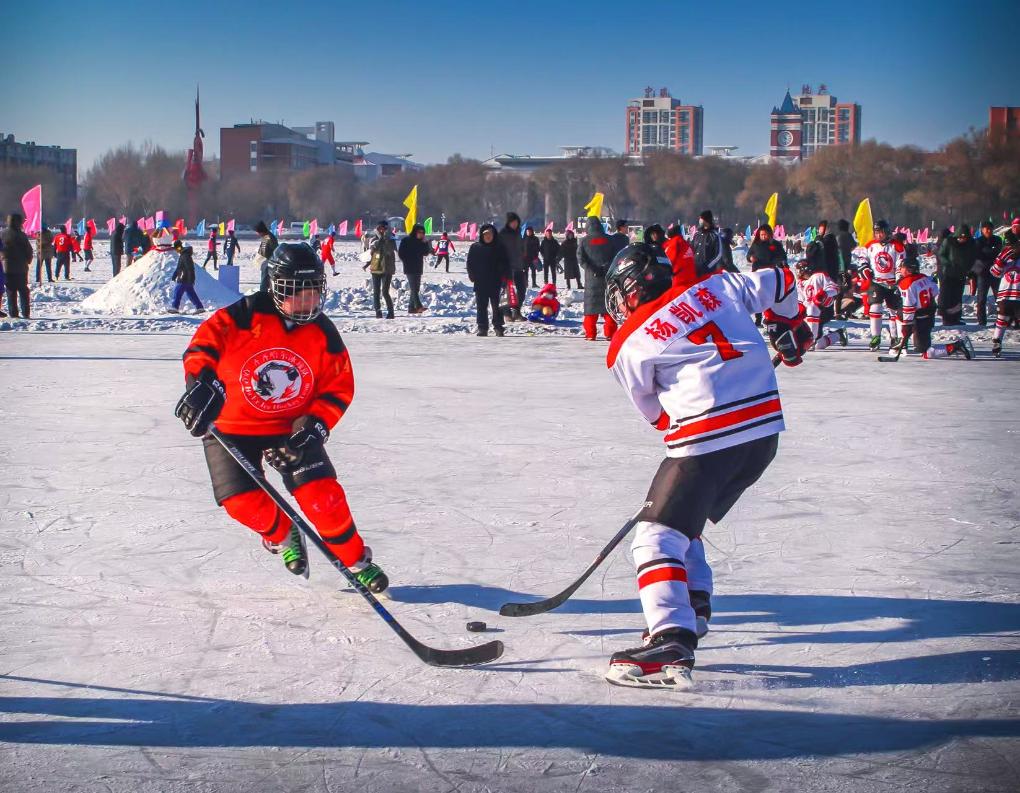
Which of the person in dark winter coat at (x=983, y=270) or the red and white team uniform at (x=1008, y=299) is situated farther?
the person in dark winter coat at (x=983, y=270)

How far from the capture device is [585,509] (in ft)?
15.9

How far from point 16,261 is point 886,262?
405 inches

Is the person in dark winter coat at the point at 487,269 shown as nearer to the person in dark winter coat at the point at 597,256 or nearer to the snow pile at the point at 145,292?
the person in dark winter coat at the point at 597,256

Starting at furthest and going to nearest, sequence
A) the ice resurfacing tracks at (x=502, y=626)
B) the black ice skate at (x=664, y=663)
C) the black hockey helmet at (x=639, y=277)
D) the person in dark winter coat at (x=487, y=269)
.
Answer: the person in dark winter coat at (x=487, y=269) < the black hockey helmet at (x=639, y=277) < the black ice skate at (x=664, y=663) < the ice resurfacing tracks at (x=502, y=626)

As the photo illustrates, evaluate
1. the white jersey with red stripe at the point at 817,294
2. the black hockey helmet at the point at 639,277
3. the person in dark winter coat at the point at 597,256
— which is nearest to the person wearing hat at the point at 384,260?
the person in dark winter coat at the point at 597,256

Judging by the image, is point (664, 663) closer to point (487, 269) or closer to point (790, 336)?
point (790, 336)

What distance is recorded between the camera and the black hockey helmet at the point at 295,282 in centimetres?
355

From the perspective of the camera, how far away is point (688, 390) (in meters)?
3.04

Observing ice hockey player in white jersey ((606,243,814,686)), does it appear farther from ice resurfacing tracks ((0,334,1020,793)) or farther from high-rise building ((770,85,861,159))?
high-rise building ((770,85,861,159))

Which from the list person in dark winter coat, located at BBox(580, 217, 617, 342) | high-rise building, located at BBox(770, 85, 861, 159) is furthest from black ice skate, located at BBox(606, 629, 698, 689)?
high-rise building, located at BBox(770, 85, 861, 159)

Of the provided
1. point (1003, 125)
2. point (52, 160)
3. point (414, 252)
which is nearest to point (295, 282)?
point (414, 252)

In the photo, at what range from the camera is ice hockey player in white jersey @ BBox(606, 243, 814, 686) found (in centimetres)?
294

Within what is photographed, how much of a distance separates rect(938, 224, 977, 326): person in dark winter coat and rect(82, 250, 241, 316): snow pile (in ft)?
30.8

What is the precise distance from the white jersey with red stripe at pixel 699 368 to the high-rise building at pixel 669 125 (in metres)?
182
